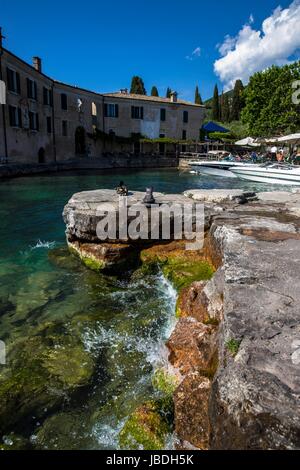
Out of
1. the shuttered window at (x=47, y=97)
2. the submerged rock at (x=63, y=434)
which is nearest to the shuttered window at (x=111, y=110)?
the shuttered window at (x=47, y=97)

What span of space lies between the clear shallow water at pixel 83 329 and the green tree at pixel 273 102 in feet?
98.2

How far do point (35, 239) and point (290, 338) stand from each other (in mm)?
9009

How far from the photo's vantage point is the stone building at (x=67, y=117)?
89.9 feet

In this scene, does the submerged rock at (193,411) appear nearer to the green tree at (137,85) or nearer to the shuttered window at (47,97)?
the shuttered window at (47,97)

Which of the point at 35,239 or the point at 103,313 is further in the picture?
the point at 35,239

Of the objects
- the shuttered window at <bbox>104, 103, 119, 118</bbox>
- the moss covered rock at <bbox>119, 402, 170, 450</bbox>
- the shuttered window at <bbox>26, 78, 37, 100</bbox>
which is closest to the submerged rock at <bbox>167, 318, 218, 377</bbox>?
the moss covered rock at <bbox>119, 402, 170, 450</bbox>

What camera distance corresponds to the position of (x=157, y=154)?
45.6 meters

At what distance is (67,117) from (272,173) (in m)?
25.5

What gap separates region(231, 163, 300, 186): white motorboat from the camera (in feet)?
69.5
